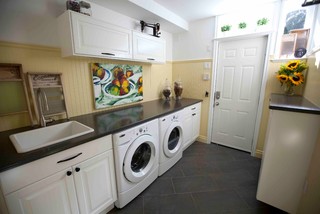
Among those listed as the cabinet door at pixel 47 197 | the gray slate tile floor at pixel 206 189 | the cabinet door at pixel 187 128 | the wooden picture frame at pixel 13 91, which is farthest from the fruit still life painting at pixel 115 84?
the gray slate tile floor at pixel 206 189

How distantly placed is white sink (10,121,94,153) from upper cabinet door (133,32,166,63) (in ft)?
3.62

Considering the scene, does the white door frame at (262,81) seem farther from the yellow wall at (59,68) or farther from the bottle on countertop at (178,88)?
the yellow wall at (59,68)

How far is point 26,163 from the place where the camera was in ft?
2.92

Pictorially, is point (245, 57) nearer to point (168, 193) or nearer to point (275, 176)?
point (275, 176)

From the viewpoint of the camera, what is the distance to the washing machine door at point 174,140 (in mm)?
2066

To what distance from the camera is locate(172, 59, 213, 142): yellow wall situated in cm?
284

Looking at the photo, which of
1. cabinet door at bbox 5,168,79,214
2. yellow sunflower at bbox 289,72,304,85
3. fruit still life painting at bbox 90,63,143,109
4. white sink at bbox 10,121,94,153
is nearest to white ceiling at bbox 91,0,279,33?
fruit still life painting at bbox 90,63,143,109

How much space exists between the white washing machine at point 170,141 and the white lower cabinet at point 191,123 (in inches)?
7.8

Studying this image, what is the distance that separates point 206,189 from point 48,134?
6.20 ft

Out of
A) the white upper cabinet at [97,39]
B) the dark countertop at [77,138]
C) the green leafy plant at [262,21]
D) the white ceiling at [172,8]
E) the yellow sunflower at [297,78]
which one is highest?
the white ceiling at [172,8]

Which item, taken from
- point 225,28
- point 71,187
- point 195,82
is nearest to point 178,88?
point 195,82

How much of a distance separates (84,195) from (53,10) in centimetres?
182

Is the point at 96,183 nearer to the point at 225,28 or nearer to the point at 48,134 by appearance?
the point at 48,134

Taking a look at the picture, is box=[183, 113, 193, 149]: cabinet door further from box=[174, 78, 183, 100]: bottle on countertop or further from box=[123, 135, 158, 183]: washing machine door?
box=[123, 135, 158, 183]: washing machine door
